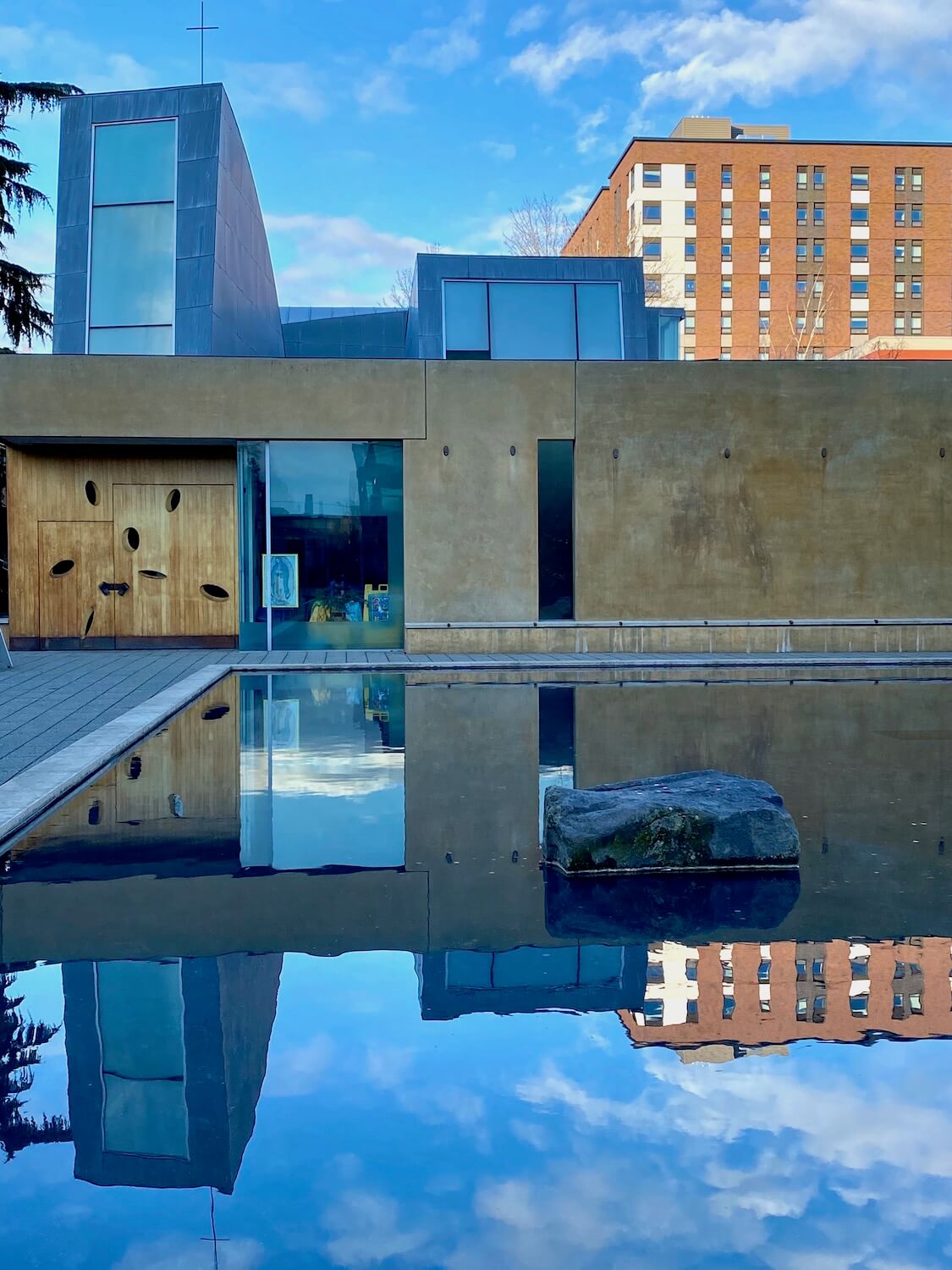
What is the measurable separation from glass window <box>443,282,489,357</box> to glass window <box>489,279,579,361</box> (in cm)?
17

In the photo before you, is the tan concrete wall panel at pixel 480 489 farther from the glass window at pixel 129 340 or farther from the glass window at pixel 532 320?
the glass window at pixel 129 340

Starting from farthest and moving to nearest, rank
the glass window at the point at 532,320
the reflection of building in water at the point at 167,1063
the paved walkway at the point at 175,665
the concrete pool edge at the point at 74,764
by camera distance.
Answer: the glass window at the point at 532,320 < the paved walkway at the point at 175,665 < the concrete pool edge at the point at 74,764 < the reflection of building in water at the point at 167,1063

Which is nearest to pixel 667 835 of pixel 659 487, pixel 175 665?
pixel 175 665

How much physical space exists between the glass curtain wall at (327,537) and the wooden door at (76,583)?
8.29 ft

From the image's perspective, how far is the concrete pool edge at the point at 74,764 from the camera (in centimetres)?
746

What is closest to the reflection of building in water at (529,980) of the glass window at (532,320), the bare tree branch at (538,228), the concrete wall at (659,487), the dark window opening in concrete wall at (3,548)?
the concrete wall at (659,487)

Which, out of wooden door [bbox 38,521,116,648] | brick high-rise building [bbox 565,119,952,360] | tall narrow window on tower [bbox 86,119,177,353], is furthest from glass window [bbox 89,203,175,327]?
brick high-rise building [bbox 565,119,952,360]

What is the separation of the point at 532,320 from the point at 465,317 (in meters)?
1.35

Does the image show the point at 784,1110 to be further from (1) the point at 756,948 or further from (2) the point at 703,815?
(2) the point at 703,815

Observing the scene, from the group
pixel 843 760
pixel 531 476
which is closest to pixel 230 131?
pixel 531 476

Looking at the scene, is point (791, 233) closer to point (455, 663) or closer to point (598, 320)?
point (598, 320)

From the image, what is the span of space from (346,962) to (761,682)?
12486 millimetres

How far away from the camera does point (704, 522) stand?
21641 millimetres

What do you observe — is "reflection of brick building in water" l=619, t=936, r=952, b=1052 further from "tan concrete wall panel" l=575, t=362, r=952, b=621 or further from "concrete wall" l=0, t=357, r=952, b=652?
"tan concrete wall panel" l=575, t=362, r=952, b=621
